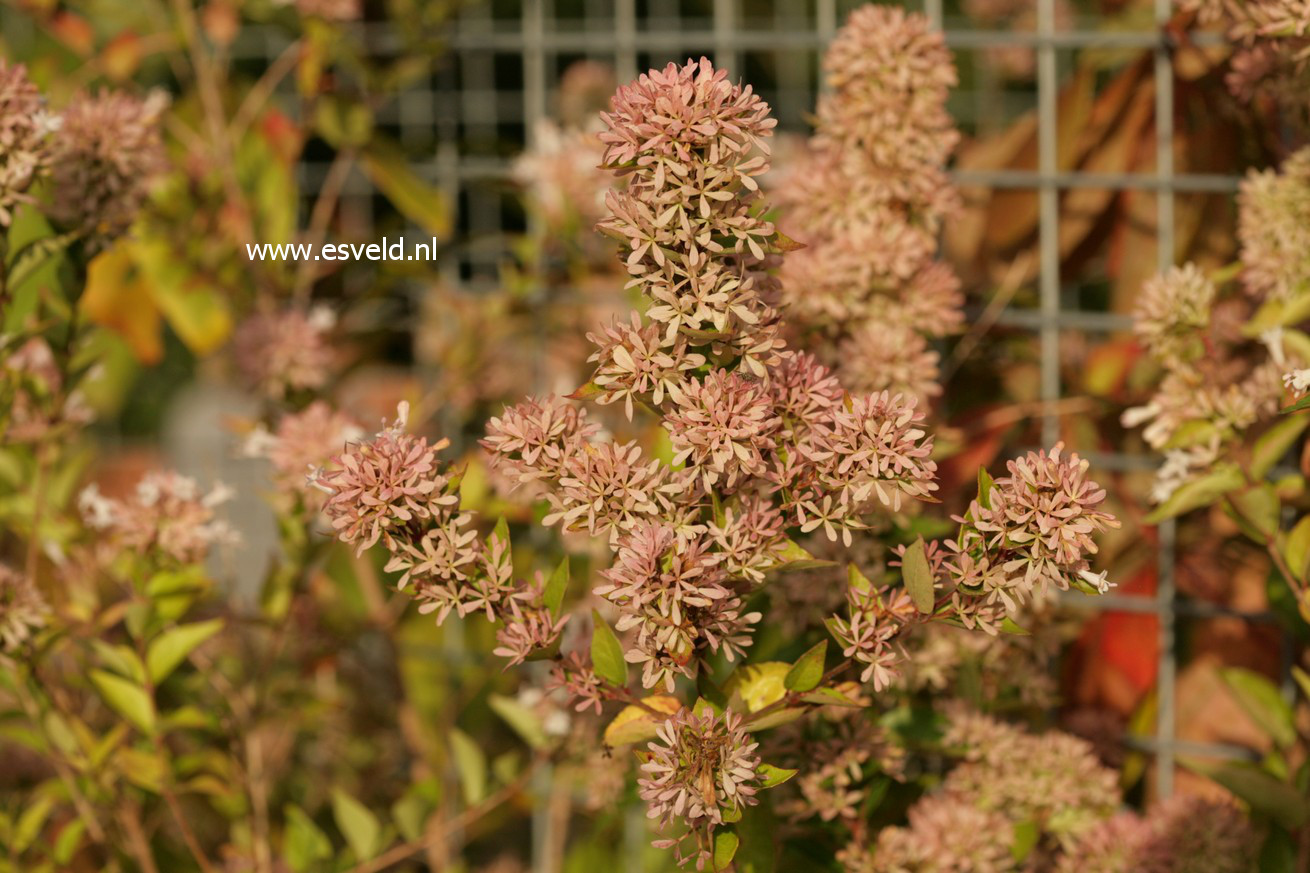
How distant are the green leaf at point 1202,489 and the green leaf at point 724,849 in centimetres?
33

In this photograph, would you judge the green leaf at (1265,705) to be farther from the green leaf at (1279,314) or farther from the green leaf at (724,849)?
the green leaf at (724,849)

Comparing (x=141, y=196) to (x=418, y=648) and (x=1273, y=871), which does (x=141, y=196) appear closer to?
(x=418, y=648)

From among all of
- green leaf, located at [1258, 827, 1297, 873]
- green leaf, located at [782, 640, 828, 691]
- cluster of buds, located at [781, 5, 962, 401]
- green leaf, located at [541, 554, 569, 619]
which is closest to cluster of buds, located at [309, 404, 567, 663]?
green leaf, located at [541, 554, 569, 619]

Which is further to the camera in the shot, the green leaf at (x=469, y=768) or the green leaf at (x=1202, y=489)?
the green leaf at (x=469, y=768)

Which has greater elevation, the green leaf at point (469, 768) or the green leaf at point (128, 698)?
the green leaf at point (128, 698)

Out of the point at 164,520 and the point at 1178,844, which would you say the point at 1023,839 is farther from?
the point at 164,520

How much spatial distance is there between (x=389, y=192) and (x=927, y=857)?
0.80 meters

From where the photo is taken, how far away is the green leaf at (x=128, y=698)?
938 mm

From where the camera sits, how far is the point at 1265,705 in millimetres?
943

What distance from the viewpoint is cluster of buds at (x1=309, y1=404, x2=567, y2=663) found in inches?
24.9

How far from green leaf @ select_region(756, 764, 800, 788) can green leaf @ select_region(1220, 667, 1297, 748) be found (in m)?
0.45

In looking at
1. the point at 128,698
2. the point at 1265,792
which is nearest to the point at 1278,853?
the point at 1265,792

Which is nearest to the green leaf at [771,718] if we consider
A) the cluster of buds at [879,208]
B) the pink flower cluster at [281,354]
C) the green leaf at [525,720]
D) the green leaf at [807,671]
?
the green leaf at [807,671]

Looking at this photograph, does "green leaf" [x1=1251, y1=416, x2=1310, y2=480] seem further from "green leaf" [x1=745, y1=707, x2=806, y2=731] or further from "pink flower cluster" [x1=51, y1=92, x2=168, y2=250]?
"pink flower cluster" [x1=51, y1=92, x2=168, y2=250]
